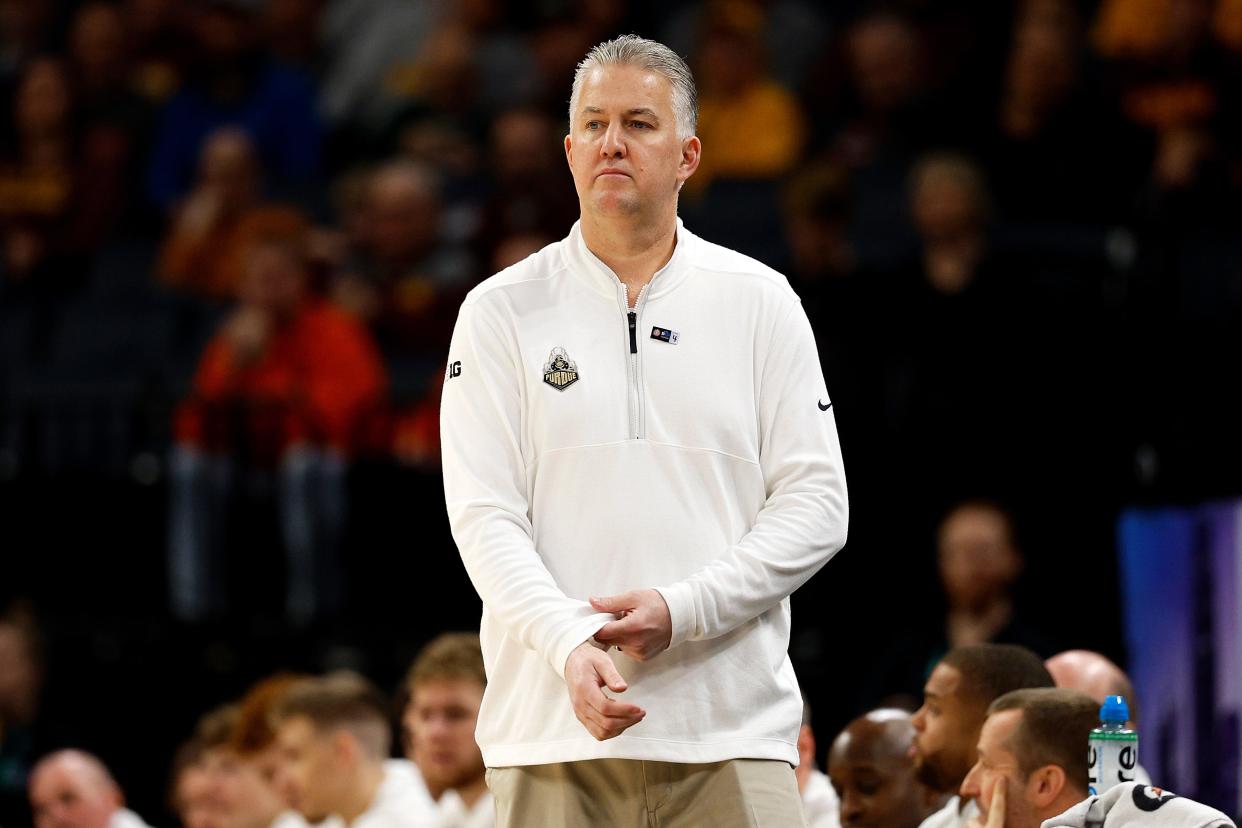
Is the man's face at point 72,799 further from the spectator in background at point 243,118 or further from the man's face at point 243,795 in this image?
the spectator in background at point 243,118

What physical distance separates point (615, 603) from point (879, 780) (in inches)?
75.7

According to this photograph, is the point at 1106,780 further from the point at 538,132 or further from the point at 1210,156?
the point at 538,132

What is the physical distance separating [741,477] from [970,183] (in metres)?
4.80

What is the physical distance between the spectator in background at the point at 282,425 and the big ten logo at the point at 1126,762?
4838 millimetres

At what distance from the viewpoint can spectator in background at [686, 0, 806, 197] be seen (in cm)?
1005

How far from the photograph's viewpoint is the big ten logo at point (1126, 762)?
3.73 m

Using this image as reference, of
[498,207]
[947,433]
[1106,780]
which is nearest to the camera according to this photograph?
[1106,780]

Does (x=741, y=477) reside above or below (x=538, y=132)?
below

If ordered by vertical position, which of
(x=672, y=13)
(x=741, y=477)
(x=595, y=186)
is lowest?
(x=741, y=477)

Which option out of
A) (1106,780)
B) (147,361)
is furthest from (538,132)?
(1106,780)

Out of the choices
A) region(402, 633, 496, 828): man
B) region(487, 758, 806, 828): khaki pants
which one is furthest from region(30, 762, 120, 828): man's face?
region(487, 758, 806, 828): khaki pants

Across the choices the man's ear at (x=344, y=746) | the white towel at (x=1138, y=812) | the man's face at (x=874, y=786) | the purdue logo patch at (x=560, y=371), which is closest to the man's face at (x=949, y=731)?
the man's face at (x=874, y=786)

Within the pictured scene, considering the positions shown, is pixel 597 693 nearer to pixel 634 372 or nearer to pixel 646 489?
pixel 646 489

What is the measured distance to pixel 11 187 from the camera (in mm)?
11469
